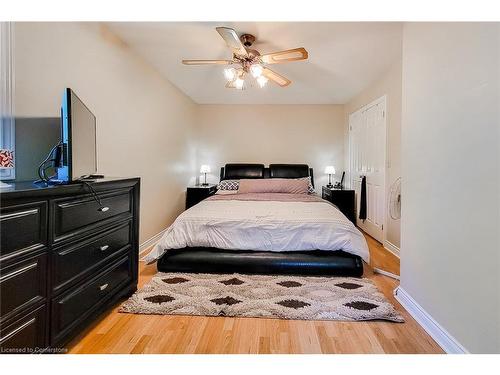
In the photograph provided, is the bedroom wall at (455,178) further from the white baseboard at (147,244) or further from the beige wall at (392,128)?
the white baseboard at (147,244)

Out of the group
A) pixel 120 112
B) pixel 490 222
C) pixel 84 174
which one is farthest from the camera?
pixel 120 112

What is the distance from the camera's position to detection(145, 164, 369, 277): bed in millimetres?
2576

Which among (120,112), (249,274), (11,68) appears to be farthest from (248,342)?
(120,112)

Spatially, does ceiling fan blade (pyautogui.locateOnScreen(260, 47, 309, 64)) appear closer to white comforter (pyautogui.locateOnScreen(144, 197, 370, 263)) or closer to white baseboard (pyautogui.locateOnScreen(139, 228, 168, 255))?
white comforter (pyautogui.locateOnScreen(144, 197, 370, 263))

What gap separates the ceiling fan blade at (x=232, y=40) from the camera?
210 centimetres

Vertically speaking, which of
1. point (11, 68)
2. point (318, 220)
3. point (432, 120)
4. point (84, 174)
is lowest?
point (318, 220)

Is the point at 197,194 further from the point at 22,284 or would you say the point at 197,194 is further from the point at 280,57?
the point at 22,284

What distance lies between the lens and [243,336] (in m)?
1.71

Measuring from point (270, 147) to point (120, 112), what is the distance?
3102mm

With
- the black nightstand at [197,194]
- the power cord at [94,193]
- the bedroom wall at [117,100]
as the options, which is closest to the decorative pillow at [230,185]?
the black nightstand at [197,194]

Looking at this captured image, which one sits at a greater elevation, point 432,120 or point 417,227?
point 432,120

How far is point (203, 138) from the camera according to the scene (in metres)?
5.46

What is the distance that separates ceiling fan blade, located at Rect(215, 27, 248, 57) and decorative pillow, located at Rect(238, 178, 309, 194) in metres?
2.20
